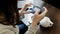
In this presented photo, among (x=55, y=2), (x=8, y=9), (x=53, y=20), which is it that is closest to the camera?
(x=8, y=9)

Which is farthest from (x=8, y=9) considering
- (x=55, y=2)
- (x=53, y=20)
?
(x=55, y=2)

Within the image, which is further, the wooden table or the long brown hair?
the wooden table

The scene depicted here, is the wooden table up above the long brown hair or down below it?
below

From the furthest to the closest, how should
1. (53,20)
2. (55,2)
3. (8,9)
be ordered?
(55,2), (53,20), (8,9)

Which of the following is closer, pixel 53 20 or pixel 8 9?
pixel 8 9

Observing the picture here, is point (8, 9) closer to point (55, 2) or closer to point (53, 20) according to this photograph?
point (53, 20)

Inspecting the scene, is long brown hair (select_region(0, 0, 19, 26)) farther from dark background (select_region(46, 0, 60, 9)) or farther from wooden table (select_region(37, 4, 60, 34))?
dark background (select_region(46, 0, 60, 9))

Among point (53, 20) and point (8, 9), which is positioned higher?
point (8, 9)

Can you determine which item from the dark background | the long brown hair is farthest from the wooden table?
the long brown hair

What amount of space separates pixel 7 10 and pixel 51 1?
623mm

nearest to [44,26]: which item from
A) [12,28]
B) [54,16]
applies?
[54,16]

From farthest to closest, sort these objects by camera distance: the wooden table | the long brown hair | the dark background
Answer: the dark background, the wooden table, the long brown hair

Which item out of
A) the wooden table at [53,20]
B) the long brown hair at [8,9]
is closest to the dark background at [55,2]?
the wooden table at [53,20]

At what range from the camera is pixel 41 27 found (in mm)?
1024
